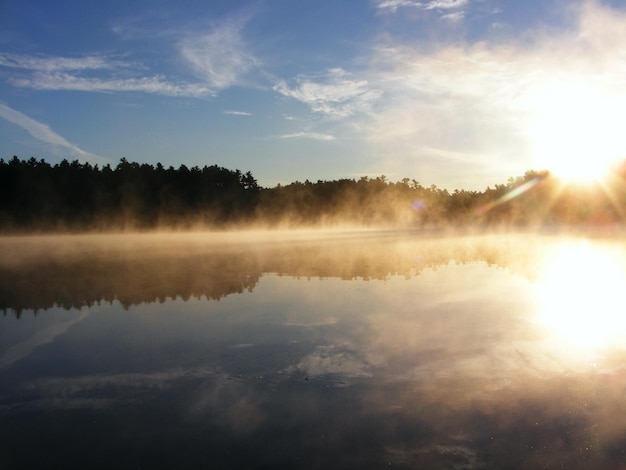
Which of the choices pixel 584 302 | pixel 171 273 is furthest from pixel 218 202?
pixel 584 302

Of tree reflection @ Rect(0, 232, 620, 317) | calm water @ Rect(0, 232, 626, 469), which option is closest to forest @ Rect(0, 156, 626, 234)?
tree reflection @ Rect(0, 232, 620, 317)

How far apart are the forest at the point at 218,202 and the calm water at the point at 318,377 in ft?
253

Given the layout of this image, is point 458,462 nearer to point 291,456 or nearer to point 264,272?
point 291,456

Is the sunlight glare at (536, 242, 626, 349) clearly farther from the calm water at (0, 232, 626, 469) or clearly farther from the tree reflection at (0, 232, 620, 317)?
the tree reflection at (0, 232, 620, 317)

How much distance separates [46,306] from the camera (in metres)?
15.8

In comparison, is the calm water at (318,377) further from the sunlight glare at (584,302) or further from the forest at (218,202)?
the forest at (218,202)

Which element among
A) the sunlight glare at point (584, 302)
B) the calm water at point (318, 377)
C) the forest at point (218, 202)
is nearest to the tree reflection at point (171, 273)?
the calm water at point (318, 377)

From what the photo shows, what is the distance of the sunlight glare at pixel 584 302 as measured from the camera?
1122 centimetres

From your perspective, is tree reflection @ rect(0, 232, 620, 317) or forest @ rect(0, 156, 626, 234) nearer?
tree reflection @ rect(0, 232, 620, 317)

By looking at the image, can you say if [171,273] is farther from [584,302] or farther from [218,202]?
[218,202]

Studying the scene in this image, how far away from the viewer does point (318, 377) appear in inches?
339

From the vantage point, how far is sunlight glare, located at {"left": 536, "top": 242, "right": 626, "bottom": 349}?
11219 millimetres

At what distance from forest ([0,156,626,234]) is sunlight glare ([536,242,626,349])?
80.9m

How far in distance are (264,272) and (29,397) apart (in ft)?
50.1
